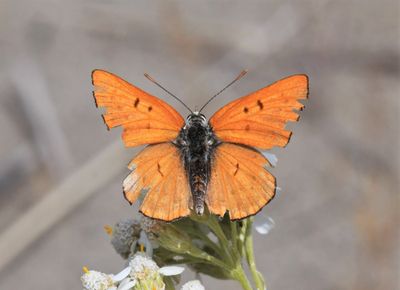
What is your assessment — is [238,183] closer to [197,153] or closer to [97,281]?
[197,153]

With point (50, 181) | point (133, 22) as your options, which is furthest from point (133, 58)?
point (50, 181)

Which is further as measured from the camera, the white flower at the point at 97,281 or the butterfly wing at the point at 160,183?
the white flower at the point at 97,281

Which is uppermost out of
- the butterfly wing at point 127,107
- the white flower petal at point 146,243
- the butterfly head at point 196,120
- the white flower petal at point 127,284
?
the butterfly wing at point 127,107

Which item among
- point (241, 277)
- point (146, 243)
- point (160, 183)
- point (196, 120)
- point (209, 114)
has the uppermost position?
point (209, 114)

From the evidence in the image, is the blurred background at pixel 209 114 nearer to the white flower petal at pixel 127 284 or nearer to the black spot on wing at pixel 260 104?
the white flower petal at pixel 127 284

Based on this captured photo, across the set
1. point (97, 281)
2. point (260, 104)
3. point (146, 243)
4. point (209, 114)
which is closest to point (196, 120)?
point (260, 104)

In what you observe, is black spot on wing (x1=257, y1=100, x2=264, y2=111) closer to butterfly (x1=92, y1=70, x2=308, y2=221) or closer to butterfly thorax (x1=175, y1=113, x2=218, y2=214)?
butterfly (x1=92, y1=70, x2=308, y2=221)

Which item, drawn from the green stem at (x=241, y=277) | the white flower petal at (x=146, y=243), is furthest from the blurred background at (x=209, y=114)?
the green stem at (x=241, y=277)

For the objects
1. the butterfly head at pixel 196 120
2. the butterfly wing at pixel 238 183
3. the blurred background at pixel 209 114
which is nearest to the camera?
the butterfly wing at pixel 238 183

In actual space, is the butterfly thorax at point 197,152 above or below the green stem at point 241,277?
above

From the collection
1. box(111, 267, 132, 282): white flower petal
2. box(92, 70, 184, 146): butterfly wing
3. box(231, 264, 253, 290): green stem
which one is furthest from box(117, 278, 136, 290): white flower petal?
box(92, 70, 184, 146): butterfly wing
